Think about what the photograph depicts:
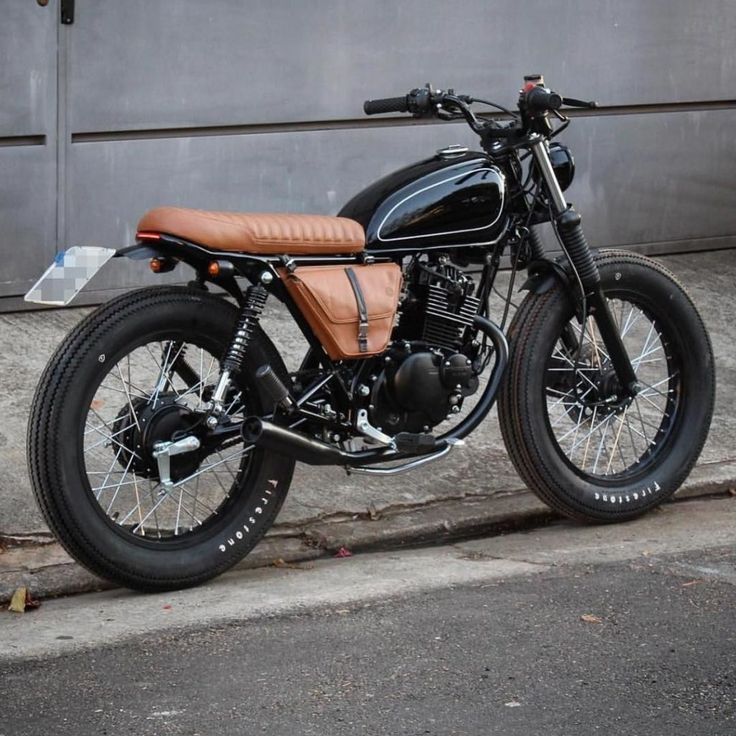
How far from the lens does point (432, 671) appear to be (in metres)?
4.20

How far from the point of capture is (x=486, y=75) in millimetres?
7980

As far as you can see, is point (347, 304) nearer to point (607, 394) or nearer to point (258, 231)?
point (258, 231)

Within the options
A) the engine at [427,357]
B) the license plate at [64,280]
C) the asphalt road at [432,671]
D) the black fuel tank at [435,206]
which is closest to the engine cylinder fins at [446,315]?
the engine at [427,357]

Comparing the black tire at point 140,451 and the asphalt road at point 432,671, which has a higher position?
the black tire at point 140,451

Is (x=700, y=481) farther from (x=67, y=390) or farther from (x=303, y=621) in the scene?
(x=67, y=390)

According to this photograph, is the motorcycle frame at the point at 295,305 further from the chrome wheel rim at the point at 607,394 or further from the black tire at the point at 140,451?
the chrome wheel rim at the point at 607,394

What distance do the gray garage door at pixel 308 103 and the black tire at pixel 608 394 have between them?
7.40 ft

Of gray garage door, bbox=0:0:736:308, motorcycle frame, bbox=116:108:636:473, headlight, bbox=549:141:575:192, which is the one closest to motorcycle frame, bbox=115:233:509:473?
motorcycle frame, bbox=116:108:636:473

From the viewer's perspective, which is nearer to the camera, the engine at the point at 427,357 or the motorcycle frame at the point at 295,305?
the motorcycle frame at the point at 295,305

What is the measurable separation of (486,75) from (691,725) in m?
4.72

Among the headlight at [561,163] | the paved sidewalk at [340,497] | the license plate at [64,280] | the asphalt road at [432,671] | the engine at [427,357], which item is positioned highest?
the headlight at [561,163]

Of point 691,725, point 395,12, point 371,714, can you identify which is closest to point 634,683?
point 691,725

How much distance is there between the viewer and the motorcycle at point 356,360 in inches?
184

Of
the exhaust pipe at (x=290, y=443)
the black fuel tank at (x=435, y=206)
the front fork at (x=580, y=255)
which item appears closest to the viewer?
the exhaust pipe at (x=290, y=443)
